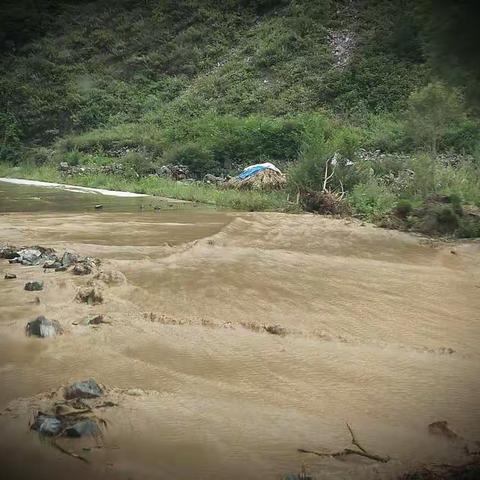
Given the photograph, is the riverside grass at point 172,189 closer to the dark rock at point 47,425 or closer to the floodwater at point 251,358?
the floodwater at point 251,358

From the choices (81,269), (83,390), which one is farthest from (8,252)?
(83,390)

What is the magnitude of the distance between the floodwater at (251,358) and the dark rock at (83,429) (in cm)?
9

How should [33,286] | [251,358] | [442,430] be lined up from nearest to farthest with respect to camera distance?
[442,430]
[251,358]
[33,286]

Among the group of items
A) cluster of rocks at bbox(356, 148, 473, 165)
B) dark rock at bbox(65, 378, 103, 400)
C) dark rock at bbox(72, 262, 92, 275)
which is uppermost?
cluster of rocks at bbox(356, 148, 473, 165)

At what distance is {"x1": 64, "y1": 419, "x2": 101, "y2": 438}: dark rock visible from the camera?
11.5 feet

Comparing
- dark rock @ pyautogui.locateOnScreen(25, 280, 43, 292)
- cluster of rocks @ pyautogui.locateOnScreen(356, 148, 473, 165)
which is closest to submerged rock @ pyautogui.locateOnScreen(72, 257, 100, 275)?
dark rock @ pyautogui.locateOnScreen(25, 280, 43, 292)

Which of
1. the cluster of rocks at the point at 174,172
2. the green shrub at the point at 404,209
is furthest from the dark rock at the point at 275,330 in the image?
the cluster of rocks at the point at 174,172

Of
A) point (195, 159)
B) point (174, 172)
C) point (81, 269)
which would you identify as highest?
point (195, 159)

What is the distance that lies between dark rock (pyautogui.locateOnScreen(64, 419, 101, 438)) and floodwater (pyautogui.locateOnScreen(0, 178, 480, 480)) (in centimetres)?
9

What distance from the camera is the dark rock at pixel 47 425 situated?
3.51 m

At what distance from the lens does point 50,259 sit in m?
8.52

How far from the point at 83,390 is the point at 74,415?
0.33 meters

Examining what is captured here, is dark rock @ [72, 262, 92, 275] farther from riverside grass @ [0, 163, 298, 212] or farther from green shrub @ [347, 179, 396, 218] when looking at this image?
riverside grass @ [0, 163, 298, 212]

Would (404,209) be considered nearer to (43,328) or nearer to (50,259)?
(50,259)
